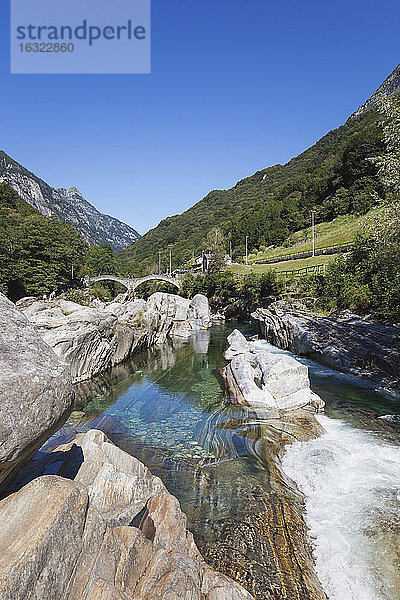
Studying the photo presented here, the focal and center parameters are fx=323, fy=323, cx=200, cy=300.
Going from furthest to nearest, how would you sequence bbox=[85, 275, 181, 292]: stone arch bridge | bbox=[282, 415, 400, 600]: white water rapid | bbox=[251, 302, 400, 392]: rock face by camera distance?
bbox=[85, 275, 181, 292]: stone arch bridge → bbox=[251, 302, 400, 392]: rock face → bbox=[282, 415, 400, 600]: white water rapid

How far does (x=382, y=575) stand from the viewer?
6.18m

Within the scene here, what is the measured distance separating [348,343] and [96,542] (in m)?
20.1

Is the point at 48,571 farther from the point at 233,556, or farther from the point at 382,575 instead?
the point at 382,575

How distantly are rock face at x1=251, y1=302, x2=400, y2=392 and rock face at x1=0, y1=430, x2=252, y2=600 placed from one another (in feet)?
49.6

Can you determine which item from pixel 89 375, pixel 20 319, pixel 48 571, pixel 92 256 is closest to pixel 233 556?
pixel 48 571

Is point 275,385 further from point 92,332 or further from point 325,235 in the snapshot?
point 325,235

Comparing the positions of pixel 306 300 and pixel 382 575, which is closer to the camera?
pixel 382 575

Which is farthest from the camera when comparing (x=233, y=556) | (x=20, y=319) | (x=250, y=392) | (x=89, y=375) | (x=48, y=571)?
(x=89, y=375)

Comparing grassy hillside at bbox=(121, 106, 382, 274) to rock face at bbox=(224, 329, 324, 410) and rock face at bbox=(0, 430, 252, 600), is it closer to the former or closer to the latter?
rock face at bbox=(224, 329, 324, 410)

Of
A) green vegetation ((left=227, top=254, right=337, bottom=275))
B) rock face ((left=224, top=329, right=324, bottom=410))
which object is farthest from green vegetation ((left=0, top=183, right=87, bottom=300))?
rock face ((left=224, top=329, right=324, bottom=410))

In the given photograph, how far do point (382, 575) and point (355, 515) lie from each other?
1693 mm

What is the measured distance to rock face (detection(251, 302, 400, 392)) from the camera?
17.7 m

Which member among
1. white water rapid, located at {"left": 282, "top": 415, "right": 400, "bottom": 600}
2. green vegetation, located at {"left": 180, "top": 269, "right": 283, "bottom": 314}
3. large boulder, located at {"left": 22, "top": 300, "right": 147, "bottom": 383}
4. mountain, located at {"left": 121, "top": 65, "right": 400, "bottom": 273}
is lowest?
white water rapid, located at {"left": 282, "top": 415, "right": 400, "bottom": 600}

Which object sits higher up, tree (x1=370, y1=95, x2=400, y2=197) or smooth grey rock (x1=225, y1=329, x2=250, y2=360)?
tree (x1=370, y1=95, x2=400, y2=197)
